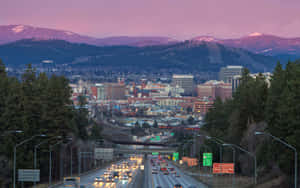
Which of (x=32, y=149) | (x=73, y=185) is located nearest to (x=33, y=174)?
(x=73, y=185)

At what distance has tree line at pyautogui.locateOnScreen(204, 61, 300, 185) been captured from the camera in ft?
226

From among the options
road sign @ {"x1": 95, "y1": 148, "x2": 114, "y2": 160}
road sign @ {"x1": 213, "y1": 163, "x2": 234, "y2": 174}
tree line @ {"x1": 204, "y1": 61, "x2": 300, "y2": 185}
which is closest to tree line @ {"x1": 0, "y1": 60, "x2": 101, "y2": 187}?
road sign @ {"x1": 95, "y1": 148, "x2": 114, "y2": 160}

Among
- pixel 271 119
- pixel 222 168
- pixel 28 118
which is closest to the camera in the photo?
pixel 271 119

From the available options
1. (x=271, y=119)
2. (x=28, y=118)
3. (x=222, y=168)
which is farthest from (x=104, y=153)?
(x=271, y=119)

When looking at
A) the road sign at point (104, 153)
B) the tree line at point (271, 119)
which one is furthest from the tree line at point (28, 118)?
the tree line at point (271, 119)

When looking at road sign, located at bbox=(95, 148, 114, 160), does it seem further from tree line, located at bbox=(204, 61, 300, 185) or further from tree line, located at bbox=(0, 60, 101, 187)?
tree line, located at bbox=(204, 61, 300, 185)

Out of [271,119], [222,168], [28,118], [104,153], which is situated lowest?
[104,153]

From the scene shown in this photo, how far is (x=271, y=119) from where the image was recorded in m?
78.3

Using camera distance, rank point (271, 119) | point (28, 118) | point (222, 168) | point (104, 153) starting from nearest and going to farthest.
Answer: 1. point (271, 119)
2. point (222, 168)
3. point (28, 118)
4. point (104, 153)

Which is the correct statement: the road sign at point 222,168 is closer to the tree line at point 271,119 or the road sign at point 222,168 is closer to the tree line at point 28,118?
the tree line at point 271,119

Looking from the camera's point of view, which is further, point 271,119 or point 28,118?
point 28,118

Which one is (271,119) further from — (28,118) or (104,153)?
(104,153)

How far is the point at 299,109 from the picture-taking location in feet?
225

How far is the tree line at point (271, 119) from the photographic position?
68.9m
